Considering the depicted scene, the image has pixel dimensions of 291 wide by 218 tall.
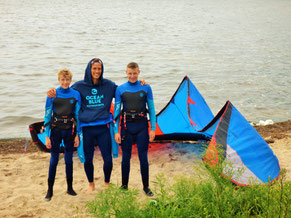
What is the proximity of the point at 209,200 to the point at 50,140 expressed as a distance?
240cm

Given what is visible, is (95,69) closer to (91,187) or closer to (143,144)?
(143,144)

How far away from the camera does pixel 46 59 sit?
2080 cm

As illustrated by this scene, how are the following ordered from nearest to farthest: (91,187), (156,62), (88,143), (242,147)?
(88,143), (91,187), (242,147), (156,62)

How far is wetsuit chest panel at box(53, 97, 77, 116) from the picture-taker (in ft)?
15.4

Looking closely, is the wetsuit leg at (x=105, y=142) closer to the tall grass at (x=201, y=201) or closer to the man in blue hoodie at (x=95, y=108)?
the man in blue hoodie at (x=95, y=108)

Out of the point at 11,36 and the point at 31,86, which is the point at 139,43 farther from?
the point at 31,86

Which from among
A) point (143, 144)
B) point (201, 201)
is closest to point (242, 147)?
point (143, 144)

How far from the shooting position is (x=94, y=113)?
4.88 metres

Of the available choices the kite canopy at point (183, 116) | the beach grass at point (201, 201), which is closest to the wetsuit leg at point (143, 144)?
the beach grass at point (201, 201)

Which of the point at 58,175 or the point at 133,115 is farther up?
the point at 133,115

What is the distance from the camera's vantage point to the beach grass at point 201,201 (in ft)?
10.5

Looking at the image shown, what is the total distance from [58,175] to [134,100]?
7.42 ft

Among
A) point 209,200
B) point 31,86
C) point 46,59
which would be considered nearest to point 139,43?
point 46,59

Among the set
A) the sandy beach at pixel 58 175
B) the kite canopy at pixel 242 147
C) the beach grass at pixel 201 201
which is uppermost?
the beach grass at pixel 201 201
